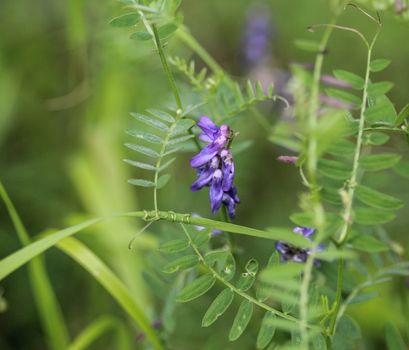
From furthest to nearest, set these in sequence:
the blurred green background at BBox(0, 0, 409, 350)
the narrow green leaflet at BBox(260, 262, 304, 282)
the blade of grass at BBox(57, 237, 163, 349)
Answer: the blurred green background at BBox(0, 0, 409, 350), the blade of grass at BBox(57, 237, 163, 349), the narrow green leaflet at BBox(260, 262, 304, 282)

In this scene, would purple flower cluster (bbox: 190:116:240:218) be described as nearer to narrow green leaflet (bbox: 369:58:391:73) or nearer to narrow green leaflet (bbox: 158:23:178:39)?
narrow green leaflet (bbox: 158:23:178:39)

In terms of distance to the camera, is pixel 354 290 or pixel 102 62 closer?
pixel 354 290

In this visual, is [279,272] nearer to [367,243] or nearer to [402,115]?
[367,243]

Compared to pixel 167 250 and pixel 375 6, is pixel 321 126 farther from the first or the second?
pixel 167 250

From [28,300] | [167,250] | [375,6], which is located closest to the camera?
[375,6]

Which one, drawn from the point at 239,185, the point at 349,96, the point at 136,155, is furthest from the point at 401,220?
the point at 349,96

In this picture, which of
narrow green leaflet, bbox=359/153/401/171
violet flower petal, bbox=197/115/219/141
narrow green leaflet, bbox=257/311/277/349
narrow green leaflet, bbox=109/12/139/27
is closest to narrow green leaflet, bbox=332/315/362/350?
narrow green leaflet, bbox=257/311/277/349
